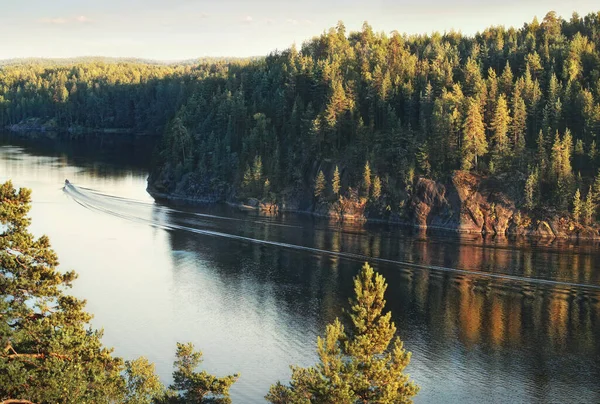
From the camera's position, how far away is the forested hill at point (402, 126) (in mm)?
100250

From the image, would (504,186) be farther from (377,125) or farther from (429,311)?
(429,311)

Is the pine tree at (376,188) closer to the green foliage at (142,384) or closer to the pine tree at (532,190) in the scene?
the pine tree at (532,190)

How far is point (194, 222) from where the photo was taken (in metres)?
99.4

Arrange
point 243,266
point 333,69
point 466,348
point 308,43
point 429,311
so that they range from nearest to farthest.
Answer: point 466,348
point 429,311
point 243,266
point 333,69
point 308,43

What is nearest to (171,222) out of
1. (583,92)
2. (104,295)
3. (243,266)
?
(243,266)

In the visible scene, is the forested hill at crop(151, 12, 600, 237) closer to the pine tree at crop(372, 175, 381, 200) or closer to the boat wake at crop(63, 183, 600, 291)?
the pine tree at crop(372, 175, 381, 200)

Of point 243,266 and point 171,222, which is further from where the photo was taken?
point 171,222

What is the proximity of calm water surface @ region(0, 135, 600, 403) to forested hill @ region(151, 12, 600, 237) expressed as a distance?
9.02 metres

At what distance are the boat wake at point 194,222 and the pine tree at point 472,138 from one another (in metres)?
28.9

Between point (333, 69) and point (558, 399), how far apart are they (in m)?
88.9

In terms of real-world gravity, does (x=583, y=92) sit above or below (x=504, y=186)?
above

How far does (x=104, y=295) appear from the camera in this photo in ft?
215

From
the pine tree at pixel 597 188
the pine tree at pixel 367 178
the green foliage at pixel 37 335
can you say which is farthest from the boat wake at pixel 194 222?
the green foliage at pixel 37 335

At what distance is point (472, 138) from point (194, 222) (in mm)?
43437
